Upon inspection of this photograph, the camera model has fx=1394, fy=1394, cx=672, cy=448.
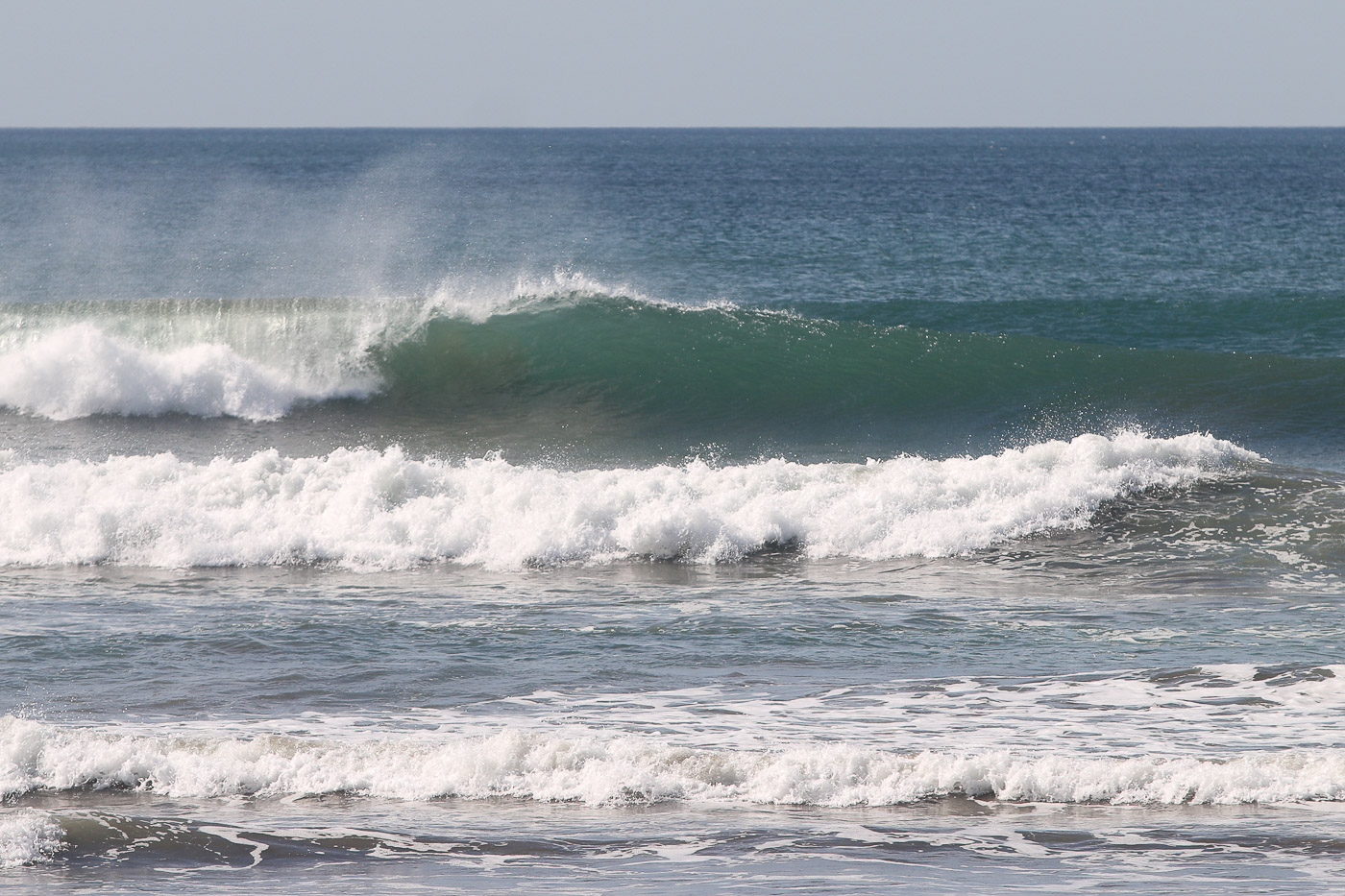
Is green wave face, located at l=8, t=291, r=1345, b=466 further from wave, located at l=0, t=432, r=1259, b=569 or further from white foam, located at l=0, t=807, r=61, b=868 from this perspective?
white foam, located at l=0, t=807, r=61, b=868

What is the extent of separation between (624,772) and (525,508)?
17.6 ft

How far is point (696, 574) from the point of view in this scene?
1048 cm

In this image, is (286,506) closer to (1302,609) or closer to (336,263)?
(1302,609)

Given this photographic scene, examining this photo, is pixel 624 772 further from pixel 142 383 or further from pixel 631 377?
pixel 142 383

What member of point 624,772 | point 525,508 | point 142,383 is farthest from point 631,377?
point 624,772

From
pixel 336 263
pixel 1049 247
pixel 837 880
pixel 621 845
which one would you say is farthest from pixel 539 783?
pixel 1049 247

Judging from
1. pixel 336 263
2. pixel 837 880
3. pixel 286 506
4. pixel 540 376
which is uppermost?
pixel 336 263

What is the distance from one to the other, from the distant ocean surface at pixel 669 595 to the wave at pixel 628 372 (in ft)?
0.24

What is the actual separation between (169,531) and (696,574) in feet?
13.9

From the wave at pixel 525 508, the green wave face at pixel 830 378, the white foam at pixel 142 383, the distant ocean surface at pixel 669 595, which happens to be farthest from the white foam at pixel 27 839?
the white foam at pixel 142 383

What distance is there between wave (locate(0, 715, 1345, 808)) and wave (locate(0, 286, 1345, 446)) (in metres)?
9.55

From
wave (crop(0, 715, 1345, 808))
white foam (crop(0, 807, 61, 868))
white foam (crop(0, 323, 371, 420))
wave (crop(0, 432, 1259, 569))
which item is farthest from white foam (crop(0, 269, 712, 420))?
white foam (crop(0, 807, 61, 868))

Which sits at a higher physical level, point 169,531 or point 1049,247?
point 1049,247

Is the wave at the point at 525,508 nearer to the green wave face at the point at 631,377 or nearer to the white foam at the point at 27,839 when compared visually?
the green wave face at the point at 631,377
